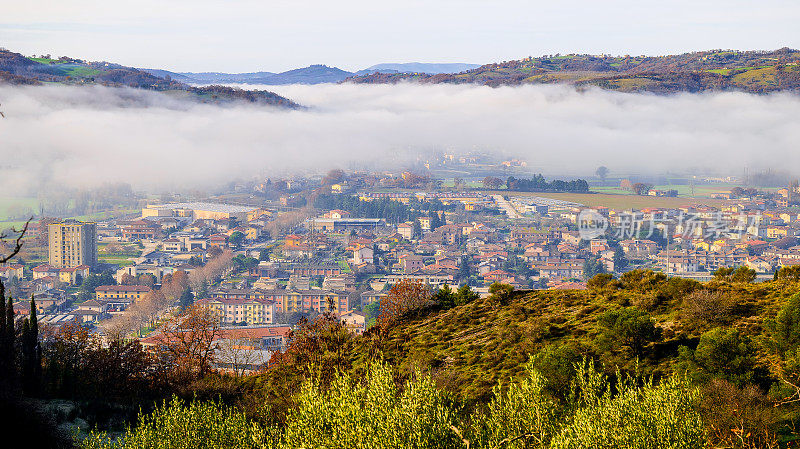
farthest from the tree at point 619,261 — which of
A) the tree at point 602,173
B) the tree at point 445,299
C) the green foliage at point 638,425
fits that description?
the green foliage at point 638,425

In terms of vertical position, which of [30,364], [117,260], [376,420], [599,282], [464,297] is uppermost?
[376,420]

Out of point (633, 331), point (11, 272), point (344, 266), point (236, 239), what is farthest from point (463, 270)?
point (633, 331)

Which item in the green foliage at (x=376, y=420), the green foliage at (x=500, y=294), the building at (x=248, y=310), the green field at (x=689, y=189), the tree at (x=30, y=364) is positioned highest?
the green foliage at (x=376, y=420)

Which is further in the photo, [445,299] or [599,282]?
[445,299]

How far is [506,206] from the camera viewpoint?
12531 centimetres

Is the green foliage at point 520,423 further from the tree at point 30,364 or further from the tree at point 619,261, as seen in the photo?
the tree at point 619,261

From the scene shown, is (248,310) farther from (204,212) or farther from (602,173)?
(602,173)

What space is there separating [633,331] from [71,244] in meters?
77.6

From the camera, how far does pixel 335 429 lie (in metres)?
11.1

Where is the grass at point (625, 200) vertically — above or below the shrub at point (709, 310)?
below

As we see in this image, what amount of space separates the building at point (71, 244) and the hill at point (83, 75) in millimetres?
76256

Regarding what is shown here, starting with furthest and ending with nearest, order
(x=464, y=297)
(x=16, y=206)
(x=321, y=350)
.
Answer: (x=16, y=206), (x=464, y=297), (x=321, y=350)

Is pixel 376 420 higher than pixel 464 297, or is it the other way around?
pixel 376 420

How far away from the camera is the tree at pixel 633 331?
17.9 m
